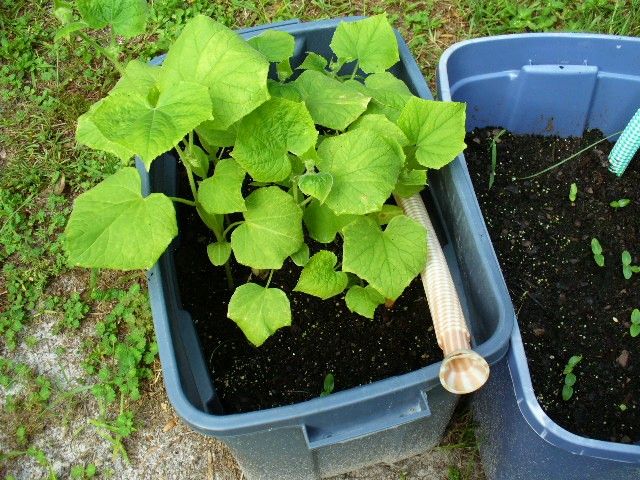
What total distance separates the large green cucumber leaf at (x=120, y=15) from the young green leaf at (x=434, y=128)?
1.36ft

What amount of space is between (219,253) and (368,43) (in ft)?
1.42

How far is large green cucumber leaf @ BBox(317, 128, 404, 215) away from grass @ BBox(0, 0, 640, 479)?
68 centimetres

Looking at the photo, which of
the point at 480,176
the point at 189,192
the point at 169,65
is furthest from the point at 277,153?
the point at 480,176

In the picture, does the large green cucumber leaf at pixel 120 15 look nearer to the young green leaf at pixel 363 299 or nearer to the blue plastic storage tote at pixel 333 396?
the blue plastic storage tote at pixel 333 396

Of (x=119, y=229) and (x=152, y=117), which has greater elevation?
(x=152, y=117)

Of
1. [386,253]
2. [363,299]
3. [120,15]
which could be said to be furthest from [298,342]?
[120,15]

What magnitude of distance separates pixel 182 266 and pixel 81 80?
851 mm

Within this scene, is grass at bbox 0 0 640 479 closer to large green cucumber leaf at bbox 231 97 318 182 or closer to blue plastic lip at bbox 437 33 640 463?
blue plastic lip at bbox 437 33 640 463

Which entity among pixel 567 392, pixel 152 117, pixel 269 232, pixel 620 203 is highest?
pixel 152 117

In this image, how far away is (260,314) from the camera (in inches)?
39.7

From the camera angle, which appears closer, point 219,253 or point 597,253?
point 219,253

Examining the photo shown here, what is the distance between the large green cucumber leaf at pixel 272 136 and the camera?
37.3 inches

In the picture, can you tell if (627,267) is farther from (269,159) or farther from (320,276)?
(269,159)

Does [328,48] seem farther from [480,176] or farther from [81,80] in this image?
[81,80]
